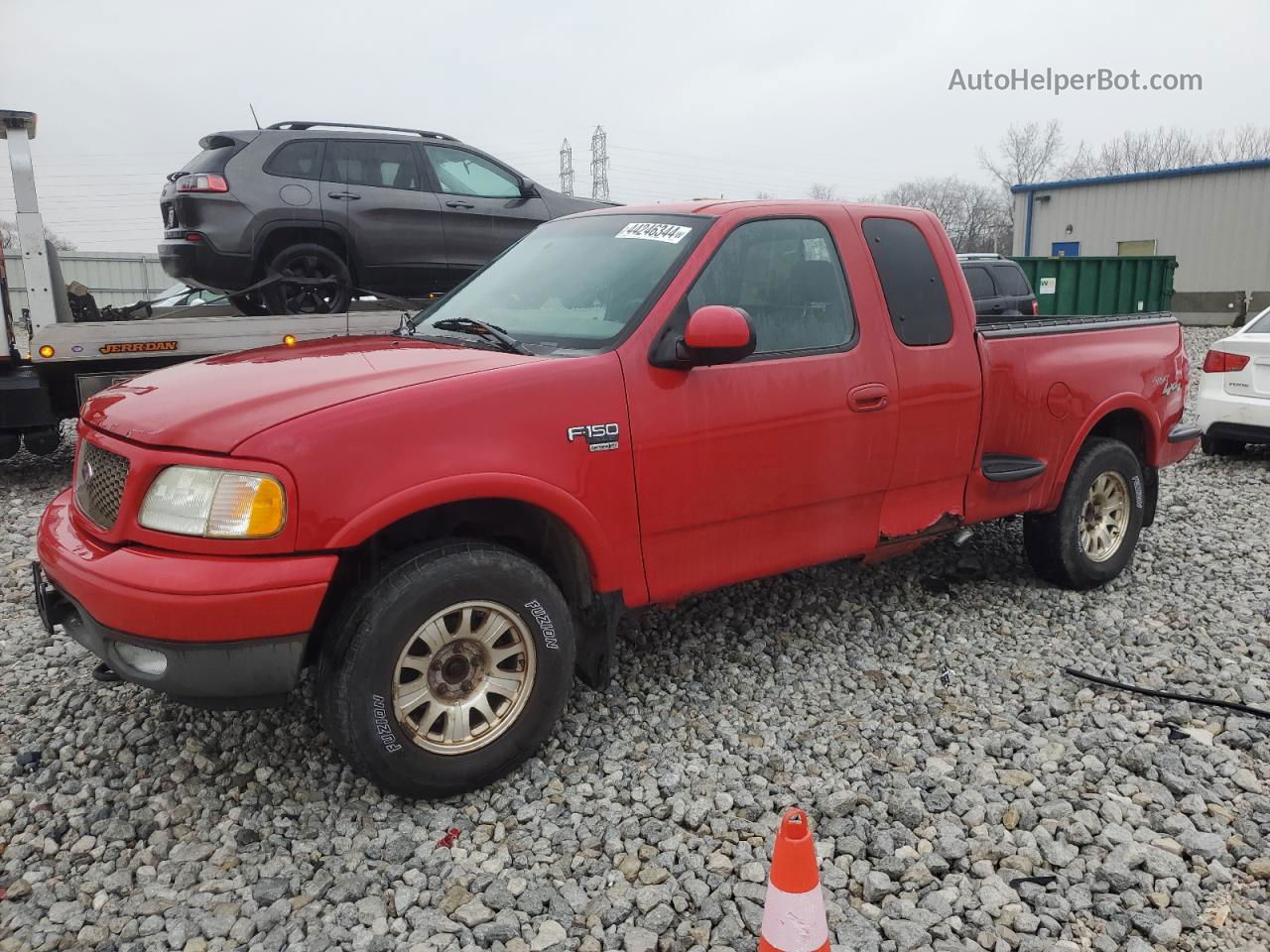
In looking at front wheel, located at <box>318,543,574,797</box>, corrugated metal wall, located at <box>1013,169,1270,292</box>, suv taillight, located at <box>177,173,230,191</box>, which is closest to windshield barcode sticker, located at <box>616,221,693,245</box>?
front wheel, located at <box>318,543,574,797</box>

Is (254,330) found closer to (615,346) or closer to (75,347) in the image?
(75,347)

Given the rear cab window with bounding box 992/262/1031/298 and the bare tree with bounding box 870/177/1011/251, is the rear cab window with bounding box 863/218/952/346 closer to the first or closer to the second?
the rear cab window with bounding box 992/262/1031/298

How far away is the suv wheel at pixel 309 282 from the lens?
7.79 m

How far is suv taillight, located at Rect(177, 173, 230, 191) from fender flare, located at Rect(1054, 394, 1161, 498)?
20.4 ft

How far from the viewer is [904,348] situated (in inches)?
161

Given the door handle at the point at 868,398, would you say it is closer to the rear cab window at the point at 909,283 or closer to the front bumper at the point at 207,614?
the rear cab window at the point at 909,283

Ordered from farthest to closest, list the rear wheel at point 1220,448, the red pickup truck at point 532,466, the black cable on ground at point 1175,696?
the rear wheel at point 1220,448, the black cable on ground at point 1175,696, the red pickup truck at point 532,466

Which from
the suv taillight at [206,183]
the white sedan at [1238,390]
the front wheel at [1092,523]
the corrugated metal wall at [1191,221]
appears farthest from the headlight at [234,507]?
the corrugated metal wall at [1191,221]

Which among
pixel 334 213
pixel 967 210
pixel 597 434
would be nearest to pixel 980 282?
pixel 334 213

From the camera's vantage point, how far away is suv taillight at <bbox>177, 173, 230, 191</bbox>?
7504 mm

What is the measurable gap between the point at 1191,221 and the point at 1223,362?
21732 mm

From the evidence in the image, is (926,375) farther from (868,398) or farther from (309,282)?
(309,282)

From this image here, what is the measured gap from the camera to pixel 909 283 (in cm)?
423

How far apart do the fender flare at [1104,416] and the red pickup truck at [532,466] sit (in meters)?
0.21
